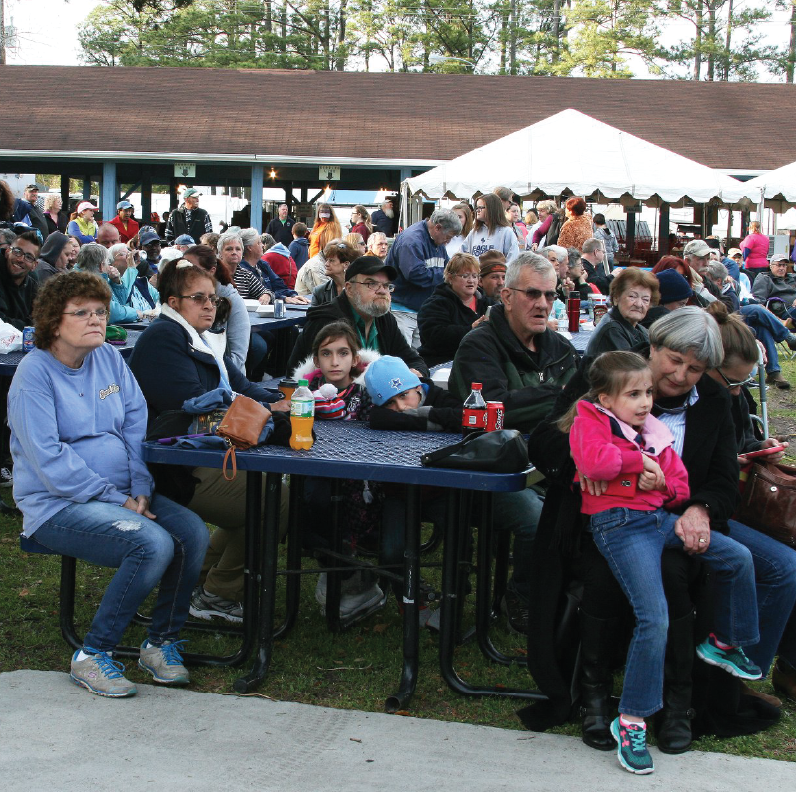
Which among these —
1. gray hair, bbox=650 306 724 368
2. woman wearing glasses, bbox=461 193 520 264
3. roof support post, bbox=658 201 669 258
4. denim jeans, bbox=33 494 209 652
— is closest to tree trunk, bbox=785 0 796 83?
roof support post, bbox=658 201 669 258

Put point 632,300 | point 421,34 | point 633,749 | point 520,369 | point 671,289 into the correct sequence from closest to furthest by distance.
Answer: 1. point 633,749
2. point 520,369
3. point 632,300
4. point 671,289
5. point 421,34

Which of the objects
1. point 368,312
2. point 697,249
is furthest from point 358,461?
point 697,249

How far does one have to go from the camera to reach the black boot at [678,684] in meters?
3.41

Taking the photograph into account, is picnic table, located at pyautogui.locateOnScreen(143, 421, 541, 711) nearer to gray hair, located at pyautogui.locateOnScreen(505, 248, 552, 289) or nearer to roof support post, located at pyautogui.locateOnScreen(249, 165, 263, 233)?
gray hair, located at pyautogui.locateOnScreen(505, 248, 552, 289)

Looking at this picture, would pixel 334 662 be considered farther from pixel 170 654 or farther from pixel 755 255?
pixel 755 255

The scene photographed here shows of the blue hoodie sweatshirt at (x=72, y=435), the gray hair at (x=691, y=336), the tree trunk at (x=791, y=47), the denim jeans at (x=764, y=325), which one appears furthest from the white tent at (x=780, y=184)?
the tree trunk at (x=791, y=47)

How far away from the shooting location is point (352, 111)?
24906 mm

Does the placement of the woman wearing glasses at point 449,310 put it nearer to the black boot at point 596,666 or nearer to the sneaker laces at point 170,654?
A: the sneaker laces at point 170,654

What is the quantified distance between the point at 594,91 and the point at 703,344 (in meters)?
24.5

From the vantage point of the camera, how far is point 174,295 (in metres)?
4.36

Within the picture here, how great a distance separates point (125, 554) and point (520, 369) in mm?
1946

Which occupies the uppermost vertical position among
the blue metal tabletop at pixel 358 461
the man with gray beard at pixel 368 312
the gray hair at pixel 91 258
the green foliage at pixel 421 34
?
the green foliage at pixel 421 34

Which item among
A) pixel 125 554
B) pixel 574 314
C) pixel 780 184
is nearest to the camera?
pixel 125 554

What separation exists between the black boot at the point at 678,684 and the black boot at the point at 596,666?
0.18 meters
